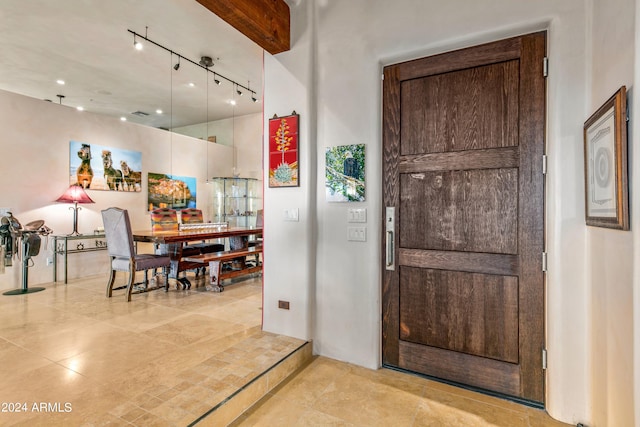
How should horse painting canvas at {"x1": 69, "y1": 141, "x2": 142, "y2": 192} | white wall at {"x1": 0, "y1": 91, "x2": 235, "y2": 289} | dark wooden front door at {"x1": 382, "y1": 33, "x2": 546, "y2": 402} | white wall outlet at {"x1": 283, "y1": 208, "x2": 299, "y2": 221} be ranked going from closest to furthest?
dark wooden front door at {"x1": 382, "y1": 33, "x2": 546, "y2": 402} < white wall outlet at {"x1": 283, "y1": 208, "x2": 299, "y2": 221} < white wall at {"x1": 0, "y1": 91, "x2": 235, "y2": 289} < horse painting canvas at {"x1": 69, "y1": 141, "x2": 142, "y2": 192}

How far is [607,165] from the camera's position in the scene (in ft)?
4.89

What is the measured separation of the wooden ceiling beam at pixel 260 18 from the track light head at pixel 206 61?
7.32 feet

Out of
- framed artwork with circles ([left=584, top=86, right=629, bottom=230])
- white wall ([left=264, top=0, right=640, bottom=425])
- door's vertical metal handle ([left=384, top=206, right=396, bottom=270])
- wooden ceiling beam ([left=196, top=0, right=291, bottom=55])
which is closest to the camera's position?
framed artwork with circles ([left=584, top=86, right=629, bottom=230])

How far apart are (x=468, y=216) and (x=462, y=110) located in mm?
737

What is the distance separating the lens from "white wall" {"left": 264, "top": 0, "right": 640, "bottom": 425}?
5.23ft

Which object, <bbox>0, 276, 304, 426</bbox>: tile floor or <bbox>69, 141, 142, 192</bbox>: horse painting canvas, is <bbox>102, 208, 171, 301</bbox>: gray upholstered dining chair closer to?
<bbox>0, 276, 304, 426</bbox>: tile floor

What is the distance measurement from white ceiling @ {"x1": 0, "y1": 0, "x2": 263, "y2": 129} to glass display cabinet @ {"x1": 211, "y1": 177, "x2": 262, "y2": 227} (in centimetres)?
175

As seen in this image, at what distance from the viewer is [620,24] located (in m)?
1.45

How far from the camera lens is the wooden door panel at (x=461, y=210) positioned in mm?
2076

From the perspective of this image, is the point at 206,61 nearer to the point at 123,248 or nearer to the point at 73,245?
the point at 123,248

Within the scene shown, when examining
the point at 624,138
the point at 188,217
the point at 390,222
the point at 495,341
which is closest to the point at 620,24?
the point at 624,138

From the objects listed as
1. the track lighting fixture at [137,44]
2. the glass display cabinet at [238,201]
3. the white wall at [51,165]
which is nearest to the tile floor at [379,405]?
the track lighting fixture at [137,44]

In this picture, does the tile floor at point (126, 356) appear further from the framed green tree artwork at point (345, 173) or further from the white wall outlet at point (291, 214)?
the framed green tree artwork at point (345, 173)

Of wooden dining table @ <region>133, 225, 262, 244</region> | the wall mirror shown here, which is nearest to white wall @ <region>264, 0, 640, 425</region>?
the wall mirror
